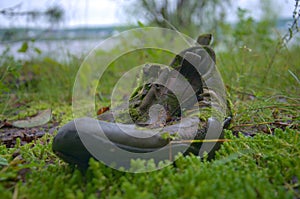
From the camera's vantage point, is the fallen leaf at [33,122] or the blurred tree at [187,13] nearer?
the fallen leaf at [33,122]

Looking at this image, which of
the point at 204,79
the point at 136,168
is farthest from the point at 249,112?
the point at 136,168

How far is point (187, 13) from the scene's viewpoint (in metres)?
6.08

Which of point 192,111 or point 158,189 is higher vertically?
point 192,111

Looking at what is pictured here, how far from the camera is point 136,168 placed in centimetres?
131

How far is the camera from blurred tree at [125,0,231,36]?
5301mm

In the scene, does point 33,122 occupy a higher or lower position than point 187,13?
lower

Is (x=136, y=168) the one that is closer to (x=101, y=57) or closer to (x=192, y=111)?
(x=192, y=111)

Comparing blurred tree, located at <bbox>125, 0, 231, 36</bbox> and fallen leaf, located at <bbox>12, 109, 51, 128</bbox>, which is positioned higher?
blurred tree, located at <bbox>125, 0, 231, 36</bbox>

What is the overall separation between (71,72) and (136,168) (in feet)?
10.6

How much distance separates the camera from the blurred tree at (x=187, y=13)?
530 centimetres

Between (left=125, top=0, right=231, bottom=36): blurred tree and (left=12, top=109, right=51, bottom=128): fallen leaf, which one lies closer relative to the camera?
(left=12, top=109, right=51, bottom=128): fallen leaf

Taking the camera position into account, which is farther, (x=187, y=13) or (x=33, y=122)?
(x=187, y=13)

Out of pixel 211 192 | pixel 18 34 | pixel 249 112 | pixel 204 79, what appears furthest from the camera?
pixel 18 34

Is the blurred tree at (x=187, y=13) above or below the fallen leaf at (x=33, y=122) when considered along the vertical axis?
above
